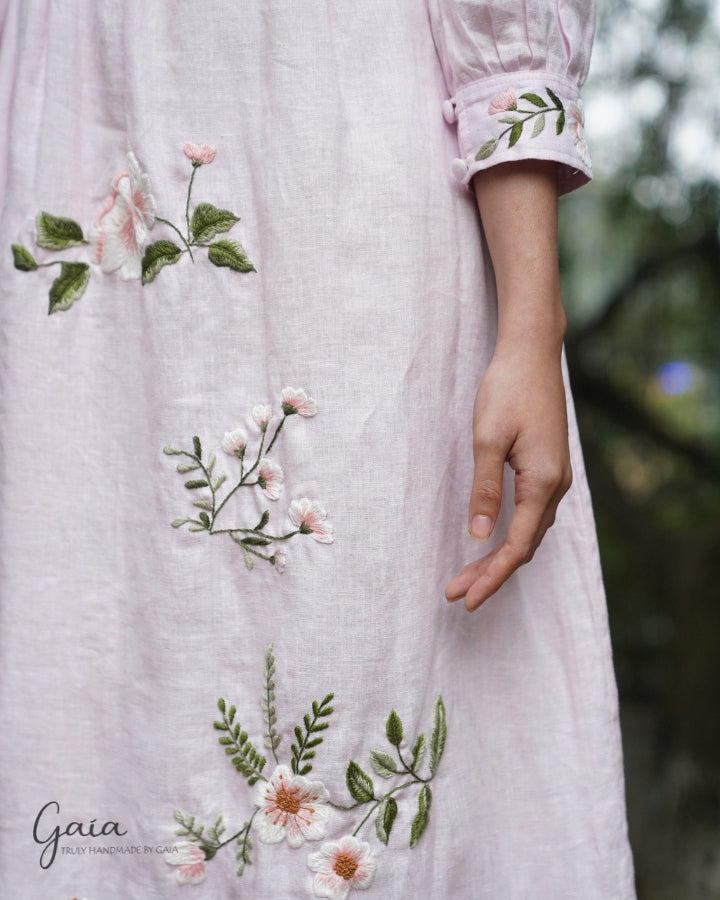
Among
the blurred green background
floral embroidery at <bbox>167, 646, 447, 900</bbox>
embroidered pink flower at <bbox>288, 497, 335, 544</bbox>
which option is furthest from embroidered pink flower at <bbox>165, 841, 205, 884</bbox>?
the blurred green background

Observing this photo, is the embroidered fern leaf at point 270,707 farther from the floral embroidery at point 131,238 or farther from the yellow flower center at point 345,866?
the floral embroidery at point 131,238

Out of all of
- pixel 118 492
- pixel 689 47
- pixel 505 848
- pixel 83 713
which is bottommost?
pixel 505 848

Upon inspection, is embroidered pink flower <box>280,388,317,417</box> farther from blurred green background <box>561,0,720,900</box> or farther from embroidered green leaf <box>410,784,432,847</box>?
blurred green background <box>561,0,720,900</box>

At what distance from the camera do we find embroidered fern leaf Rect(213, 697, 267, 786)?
55 cm

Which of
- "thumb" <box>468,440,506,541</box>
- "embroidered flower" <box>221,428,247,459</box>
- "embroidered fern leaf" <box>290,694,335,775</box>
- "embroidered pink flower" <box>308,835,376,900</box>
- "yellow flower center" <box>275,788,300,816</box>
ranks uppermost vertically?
"embroidered flower" <box>221,428,247,459</box>

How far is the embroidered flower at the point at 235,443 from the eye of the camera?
1.84 feet

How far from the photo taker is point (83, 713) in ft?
1.90

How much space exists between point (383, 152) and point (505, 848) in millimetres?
548

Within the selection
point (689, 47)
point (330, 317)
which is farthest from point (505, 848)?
point (689, 47)

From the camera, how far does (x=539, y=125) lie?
1.82ft

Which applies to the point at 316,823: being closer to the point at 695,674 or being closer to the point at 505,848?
the point at 505,848

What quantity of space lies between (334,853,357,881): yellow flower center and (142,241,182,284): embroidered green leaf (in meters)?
0.44

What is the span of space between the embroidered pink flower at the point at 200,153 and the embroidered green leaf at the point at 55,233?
0.37 ft

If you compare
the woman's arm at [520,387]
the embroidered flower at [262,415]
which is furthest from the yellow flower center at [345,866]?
the embroidered flower at [262,415]
